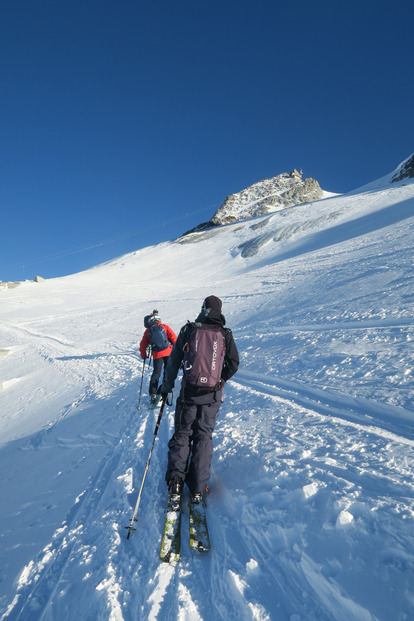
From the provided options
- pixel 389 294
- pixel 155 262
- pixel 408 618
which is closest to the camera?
pixel 408 618

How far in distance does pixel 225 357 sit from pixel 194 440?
108cm

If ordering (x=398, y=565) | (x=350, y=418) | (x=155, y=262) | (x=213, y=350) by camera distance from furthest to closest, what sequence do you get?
(x=155, y=262), (x=350, y=418), (x=213, y=350), (x=398, y=565)

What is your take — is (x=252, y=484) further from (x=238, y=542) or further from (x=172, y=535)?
(x=172, y=535)

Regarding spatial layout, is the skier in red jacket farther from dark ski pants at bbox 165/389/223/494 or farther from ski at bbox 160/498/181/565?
ski at bbox 160/498/181/565

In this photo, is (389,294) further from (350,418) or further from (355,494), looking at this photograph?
(355,494)

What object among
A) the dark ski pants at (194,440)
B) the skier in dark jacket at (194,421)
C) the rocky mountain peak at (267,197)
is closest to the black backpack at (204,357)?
the skier in dark jacket at (194,421)

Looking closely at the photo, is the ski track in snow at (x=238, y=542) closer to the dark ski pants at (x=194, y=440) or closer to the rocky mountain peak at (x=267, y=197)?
the dark ski pants at (x=194, y=440)

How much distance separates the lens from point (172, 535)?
278 cm

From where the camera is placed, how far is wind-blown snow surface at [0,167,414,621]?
2234 millimetres

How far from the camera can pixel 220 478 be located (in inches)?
141

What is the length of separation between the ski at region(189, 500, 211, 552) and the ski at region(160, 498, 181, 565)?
5.3 inches

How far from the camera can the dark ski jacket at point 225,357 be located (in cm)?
371

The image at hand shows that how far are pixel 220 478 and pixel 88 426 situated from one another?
349 centimetres

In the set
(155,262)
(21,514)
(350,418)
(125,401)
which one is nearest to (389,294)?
(350,418)
